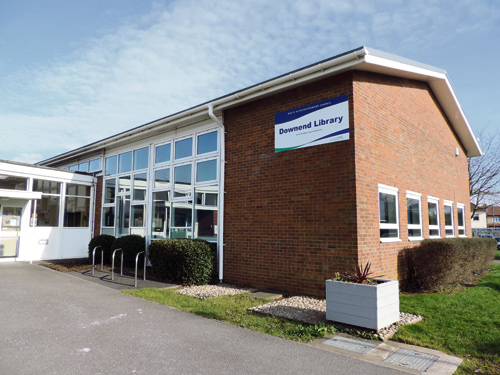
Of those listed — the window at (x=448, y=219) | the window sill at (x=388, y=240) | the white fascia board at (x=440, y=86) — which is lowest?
the window sill at (x=388, y=240)

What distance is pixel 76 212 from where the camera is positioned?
14.9m

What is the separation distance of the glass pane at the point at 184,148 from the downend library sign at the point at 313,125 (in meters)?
3.38

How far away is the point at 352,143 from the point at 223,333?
4.48 m

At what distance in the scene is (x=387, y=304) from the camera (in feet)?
18.1

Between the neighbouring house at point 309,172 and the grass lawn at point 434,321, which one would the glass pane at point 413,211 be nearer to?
the neighbouring house at point 309,172

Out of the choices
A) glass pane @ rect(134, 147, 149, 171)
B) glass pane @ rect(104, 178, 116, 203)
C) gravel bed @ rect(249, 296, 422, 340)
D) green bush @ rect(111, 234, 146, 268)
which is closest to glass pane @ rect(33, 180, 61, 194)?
glass pane @ rect(104, 178, 116, 203)

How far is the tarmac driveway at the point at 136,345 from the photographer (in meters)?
4.05

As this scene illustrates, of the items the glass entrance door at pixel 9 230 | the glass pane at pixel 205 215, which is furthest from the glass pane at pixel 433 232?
the glass entrance door at pixel 9 230

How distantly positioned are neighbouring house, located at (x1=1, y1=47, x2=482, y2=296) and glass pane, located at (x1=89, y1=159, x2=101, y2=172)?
3463 mm

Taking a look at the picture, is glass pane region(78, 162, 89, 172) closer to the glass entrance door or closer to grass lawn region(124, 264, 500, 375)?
the glass entrance door

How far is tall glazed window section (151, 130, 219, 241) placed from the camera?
399 inches

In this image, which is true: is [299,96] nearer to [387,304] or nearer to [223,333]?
[387,304]

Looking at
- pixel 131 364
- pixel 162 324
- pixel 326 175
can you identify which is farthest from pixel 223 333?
pixel 326 175

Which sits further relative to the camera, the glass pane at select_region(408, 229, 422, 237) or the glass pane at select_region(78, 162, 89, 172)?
the glass pane at select_region(78, 162, 89, 172)
